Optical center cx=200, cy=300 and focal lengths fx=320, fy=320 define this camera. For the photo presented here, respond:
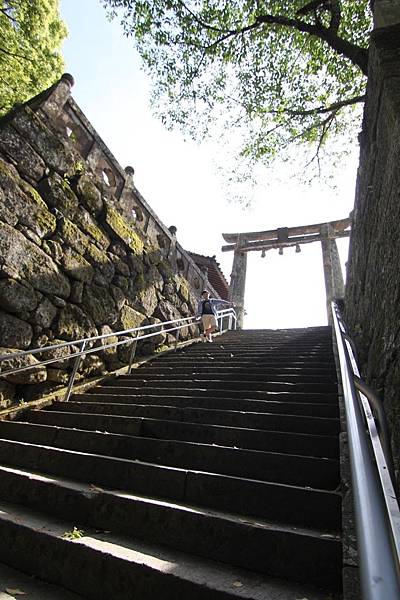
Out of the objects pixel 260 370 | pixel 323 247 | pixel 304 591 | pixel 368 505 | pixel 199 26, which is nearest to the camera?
pixel 368 505

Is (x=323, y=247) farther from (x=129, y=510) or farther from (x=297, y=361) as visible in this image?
(x=129, y=510)

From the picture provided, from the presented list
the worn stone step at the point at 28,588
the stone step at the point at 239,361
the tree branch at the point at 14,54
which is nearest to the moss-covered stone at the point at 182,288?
the stone step at the point at 239,361

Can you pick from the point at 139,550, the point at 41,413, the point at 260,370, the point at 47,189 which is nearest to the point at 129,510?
the point at 139,550

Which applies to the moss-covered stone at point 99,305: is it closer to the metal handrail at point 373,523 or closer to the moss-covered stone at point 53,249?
the moss-covered stone at point 53,249

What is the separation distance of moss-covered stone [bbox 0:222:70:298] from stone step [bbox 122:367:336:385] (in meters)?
1.80

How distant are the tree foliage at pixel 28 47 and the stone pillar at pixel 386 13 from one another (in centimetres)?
585

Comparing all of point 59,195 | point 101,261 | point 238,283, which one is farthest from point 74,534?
point 238,283

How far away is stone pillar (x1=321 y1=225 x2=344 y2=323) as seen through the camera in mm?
11977

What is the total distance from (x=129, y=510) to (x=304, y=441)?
1329mm

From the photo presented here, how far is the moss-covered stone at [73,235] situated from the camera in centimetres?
507

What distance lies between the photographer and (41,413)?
3.70m

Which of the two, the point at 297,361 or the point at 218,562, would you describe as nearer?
the point at 218,562

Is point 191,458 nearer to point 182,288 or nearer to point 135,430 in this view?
point 135,430

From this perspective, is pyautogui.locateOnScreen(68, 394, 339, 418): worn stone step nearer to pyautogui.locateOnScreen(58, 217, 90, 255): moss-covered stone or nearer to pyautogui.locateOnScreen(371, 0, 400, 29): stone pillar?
pyautogui.locateOnScreen(58, 217, 90, 255): moss-covered stone
